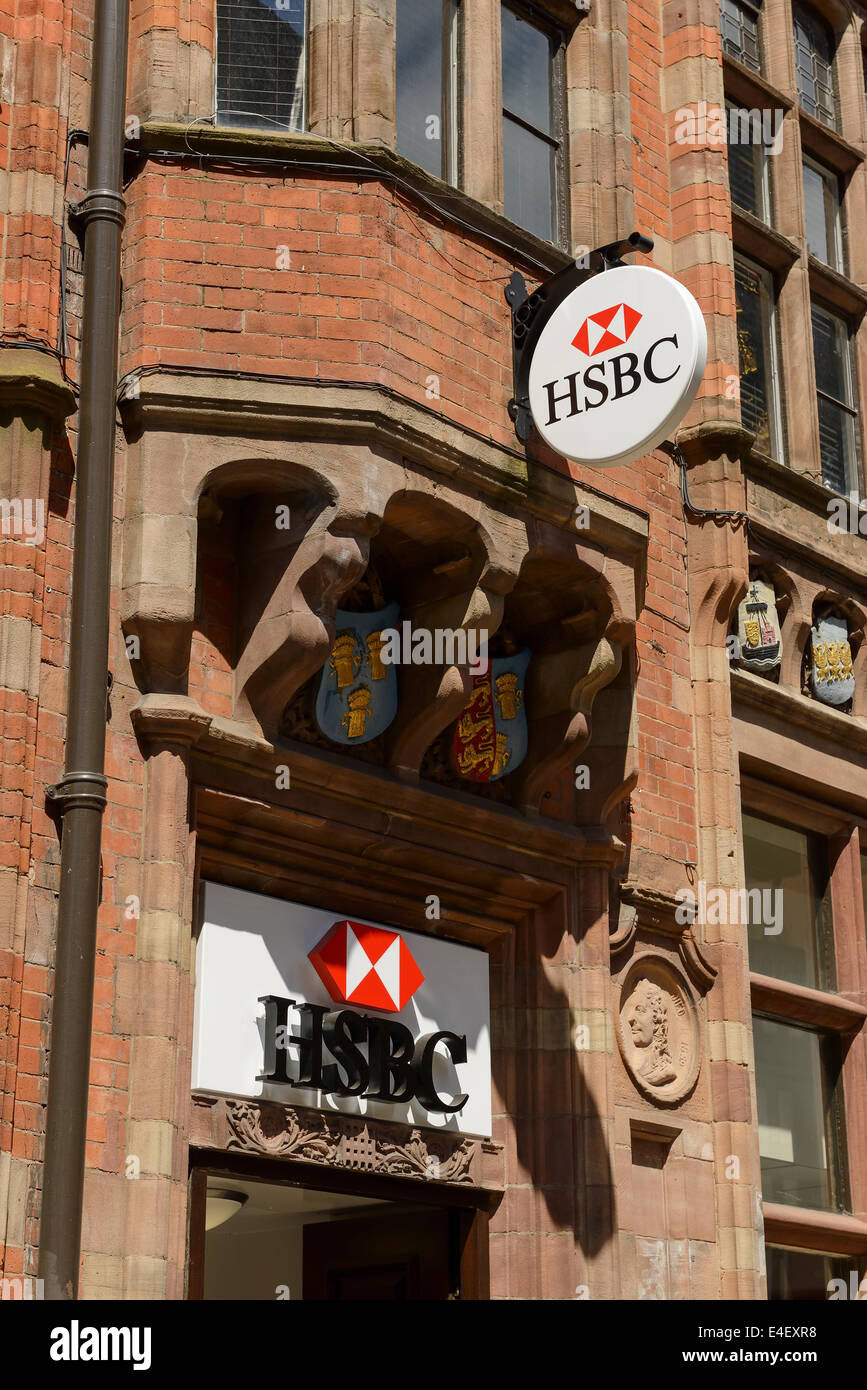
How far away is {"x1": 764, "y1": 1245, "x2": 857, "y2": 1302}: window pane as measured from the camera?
1157 centimetres

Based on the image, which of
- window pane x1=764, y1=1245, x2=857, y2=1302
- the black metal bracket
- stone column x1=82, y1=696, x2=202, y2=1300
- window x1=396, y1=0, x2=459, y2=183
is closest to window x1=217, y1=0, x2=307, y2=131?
window x1=396, y1=0, x2=459, y2=183

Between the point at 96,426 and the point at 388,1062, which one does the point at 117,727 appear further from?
the point at 388,1062

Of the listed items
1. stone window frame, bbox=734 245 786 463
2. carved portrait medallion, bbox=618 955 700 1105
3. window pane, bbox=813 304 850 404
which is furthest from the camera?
window pane, bbox=813 304 850 404

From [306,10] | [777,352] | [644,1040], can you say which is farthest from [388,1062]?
[777,352]

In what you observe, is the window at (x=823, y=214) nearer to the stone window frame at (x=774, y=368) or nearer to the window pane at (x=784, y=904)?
→ the stone window frame at (x=774, y=368)

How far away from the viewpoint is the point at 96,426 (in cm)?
863

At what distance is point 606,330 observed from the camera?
984cm

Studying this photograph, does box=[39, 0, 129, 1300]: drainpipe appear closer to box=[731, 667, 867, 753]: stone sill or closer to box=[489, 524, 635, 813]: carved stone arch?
box=[489, 524, 635, 813]: carved stone arch

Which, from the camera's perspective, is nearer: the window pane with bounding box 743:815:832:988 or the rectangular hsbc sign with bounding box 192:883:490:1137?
the rectangular hsbc sign with bounding box 192:883:490:1137

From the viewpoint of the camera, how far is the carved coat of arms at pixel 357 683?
9625mm

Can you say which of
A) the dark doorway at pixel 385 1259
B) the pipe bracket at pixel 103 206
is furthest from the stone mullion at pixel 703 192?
the dark doorway at pixel 385 1259

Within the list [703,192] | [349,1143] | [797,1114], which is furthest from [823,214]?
[349,1143]

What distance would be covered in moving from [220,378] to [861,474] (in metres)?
6.35

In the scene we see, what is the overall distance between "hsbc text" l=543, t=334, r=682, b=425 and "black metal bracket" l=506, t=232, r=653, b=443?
6.8 inches
